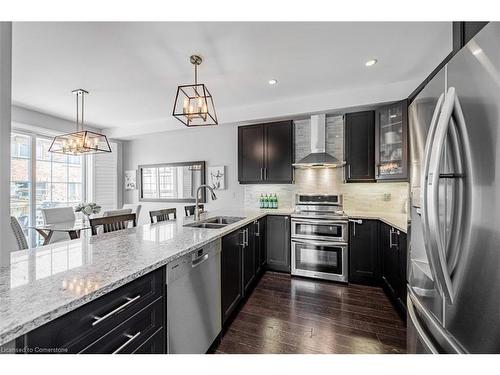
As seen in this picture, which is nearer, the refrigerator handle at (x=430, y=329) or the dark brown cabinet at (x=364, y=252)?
the refrigerator handle at (x=430, y=329)

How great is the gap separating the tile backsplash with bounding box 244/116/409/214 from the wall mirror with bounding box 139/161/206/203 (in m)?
1.79

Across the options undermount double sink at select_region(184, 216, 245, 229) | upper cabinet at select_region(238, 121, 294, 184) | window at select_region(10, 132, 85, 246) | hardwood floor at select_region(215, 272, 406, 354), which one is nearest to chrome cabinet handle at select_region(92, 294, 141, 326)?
hardwood floor at select_region(215, 272, 406, 354)

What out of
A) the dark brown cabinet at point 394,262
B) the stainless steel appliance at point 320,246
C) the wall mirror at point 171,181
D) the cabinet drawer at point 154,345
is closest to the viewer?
the cabinet drawer at point 154,345

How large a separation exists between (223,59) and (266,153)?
5.34 feet

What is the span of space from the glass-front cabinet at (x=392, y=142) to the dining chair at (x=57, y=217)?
461 centimetres

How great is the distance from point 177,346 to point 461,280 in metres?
1.40

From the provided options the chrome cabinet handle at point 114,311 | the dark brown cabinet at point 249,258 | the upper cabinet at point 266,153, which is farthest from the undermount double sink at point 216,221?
the chrome cabinet handle at point 114,311

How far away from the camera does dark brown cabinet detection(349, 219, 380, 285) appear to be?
284 cm

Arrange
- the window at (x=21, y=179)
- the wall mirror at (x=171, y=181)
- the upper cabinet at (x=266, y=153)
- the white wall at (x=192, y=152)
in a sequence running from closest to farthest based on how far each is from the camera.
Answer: the upper cabinet at (x=266, y=153), the window at (x=21, y=179), the white wall at (x=192, y=152), the wall mirror at (x=171, y=181)

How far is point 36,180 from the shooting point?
13.1 feet

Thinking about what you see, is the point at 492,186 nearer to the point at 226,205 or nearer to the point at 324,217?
the point at 324,217

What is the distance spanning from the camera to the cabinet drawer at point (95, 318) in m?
0.70

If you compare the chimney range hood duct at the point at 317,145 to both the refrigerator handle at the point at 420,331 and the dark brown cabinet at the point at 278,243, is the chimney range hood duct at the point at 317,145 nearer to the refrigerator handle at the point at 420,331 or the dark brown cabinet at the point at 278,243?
the dark brown cabinet at the point at 278,243
